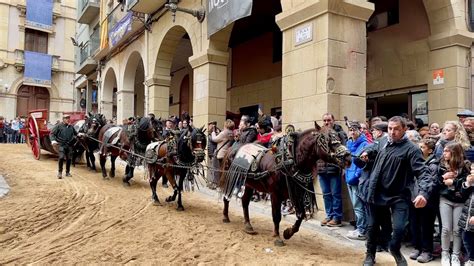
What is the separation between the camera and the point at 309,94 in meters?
7.23

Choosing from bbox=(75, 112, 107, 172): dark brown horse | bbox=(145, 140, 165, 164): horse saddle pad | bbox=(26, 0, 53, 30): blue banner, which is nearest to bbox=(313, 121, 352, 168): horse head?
bbox=(145, 140, 165, 164): horse saddle pad

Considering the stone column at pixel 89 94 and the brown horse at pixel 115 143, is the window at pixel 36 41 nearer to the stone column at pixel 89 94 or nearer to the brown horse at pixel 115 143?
the stone column at pixel 89 94

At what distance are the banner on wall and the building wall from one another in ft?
80.5

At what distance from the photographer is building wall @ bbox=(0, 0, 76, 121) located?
29.2 m

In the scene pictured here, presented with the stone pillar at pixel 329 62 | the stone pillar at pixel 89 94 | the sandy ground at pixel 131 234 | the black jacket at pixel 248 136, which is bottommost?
the sandy ground at pixel 131 234

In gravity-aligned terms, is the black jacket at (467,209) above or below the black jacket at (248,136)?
below

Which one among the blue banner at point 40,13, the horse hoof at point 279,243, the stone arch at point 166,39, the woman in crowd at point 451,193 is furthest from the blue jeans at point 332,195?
the blue banner at point 40,13

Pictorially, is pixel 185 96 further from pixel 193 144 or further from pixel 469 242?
pixel 469 242

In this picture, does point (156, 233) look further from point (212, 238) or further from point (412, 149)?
point (412, 149)

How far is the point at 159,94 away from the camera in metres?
14.5

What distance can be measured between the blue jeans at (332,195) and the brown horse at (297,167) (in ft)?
3.43

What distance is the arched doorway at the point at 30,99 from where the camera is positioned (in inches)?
1200

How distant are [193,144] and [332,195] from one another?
254cm

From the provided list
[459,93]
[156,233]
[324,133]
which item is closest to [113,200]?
[156,233]
